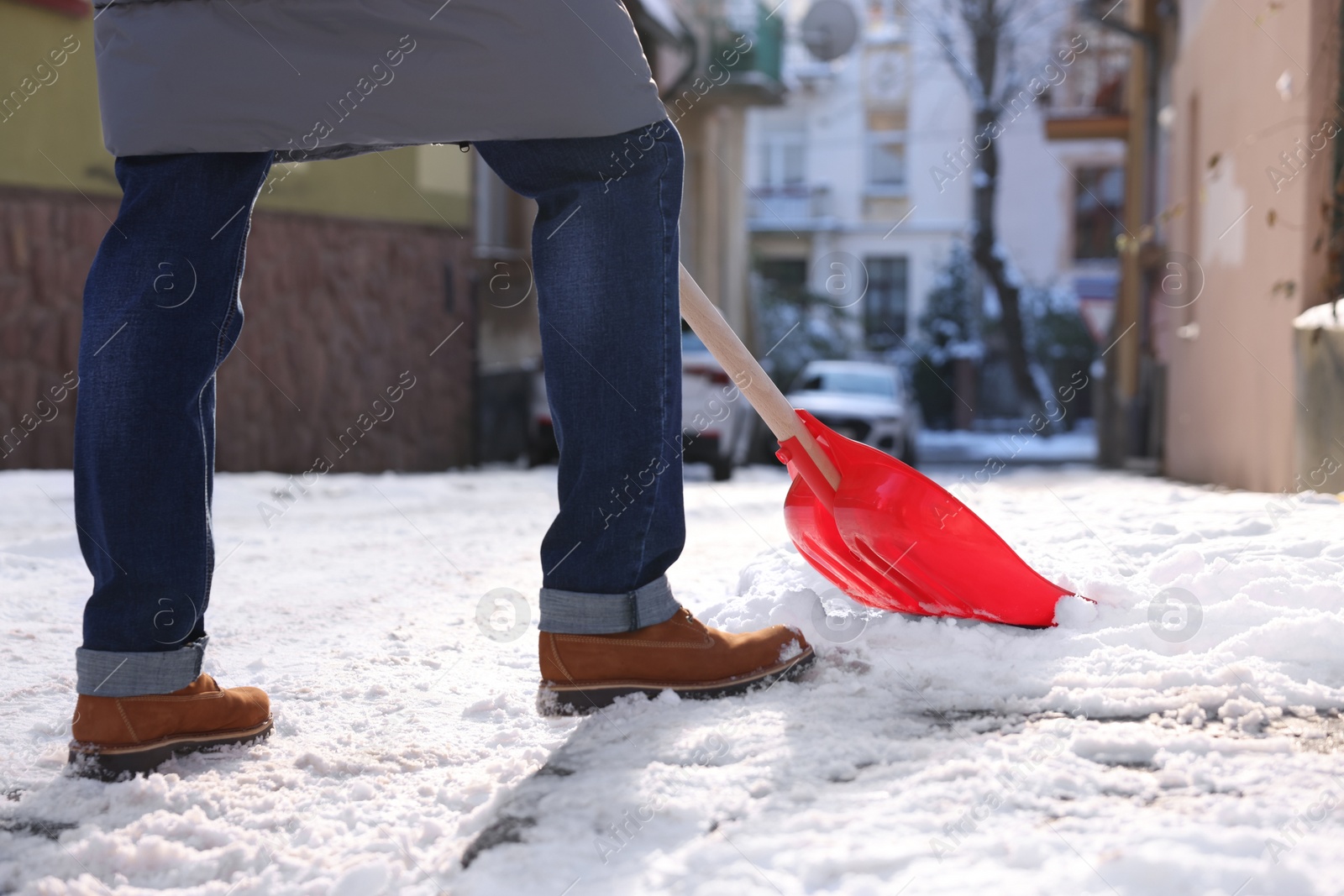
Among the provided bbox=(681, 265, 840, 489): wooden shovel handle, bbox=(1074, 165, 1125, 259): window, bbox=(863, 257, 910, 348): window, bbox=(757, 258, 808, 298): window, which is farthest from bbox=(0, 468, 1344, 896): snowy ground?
bbox=(863, 257, 910, 348): window

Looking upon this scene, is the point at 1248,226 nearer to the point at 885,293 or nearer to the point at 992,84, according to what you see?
the point at 992,84

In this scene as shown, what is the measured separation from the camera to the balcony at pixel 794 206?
25.9 m

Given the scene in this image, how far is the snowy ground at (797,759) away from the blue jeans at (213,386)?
7.1 inches

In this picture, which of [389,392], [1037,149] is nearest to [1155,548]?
[389,392]

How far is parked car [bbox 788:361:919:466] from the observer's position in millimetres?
11984

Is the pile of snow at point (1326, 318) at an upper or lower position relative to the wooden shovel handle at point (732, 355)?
upper

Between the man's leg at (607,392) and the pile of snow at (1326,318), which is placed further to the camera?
the pile of snow at (1326,318)

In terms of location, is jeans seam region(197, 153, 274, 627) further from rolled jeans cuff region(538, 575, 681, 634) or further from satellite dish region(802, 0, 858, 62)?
satellite dish region(802, 0, 858, 62)

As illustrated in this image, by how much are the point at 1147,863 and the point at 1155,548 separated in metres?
1.36

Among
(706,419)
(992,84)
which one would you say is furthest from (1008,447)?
(706,419)

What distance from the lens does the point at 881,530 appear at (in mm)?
1908

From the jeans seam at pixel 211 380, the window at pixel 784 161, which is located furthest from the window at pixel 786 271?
the jeans seam at pixel 211 380

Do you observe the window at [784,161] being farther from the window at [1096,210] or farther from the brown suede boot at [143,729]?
the brown suede boot at [143,729]

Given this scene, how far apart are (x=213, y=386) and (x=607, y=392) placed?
53 centimetres
